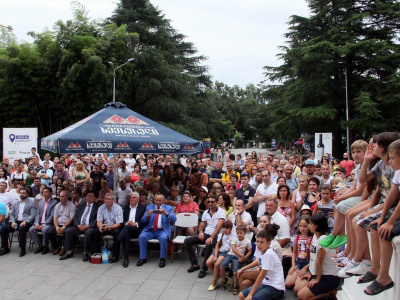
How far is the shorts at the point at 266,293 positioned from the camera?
447 centimetres

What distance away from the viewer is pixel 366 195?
3.75 m

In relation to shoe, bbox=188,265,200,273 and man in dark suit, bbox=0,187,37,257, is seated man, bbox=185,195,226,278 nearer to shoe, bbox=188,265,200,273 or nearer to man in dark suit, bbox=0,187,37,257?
shoe, bbox=188,265,200,273

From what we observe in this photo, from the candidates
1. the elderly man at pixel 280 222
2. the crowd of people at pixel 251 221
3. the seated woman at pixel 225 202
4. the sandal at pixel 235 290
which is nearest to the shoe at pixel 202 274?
the crowd of people at pixel 251 221

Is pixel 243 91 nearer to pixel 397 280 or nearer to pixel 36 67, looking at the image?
pixel 36 67

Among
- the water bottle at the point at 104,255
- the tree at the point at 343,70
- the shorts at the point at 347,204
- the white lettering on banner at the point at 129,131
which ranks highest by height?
the tree at the point at 343,70

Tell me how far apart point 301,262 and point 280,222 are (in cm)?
79

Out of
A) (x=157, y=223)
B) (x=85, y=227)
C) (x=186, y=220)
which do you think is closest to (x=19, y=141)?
(x=85, y=227)

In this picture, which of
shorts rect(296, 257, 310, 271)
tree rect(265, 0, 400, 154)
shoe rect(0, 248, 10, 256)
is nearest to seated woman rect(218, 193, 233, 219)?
shorts rect(296, 257, 310, 271)

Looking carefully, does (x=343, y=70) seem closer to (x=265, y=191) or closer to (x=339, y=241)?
(x=265, y=191)

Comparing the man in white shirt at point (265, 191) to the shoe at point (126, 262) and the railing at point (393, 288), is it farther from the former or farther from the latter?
the shoe at point (126, 262)

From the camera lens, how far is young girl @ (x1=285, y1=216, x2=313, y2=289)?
5.02 meters

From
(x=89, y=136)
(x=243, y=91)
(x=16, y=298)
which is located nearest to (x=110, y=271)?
(x=16, y=298)

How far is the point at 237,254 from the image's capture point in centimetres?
542

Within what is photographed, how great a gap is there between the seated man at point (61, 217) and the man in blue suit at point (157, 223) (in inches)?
70.8
